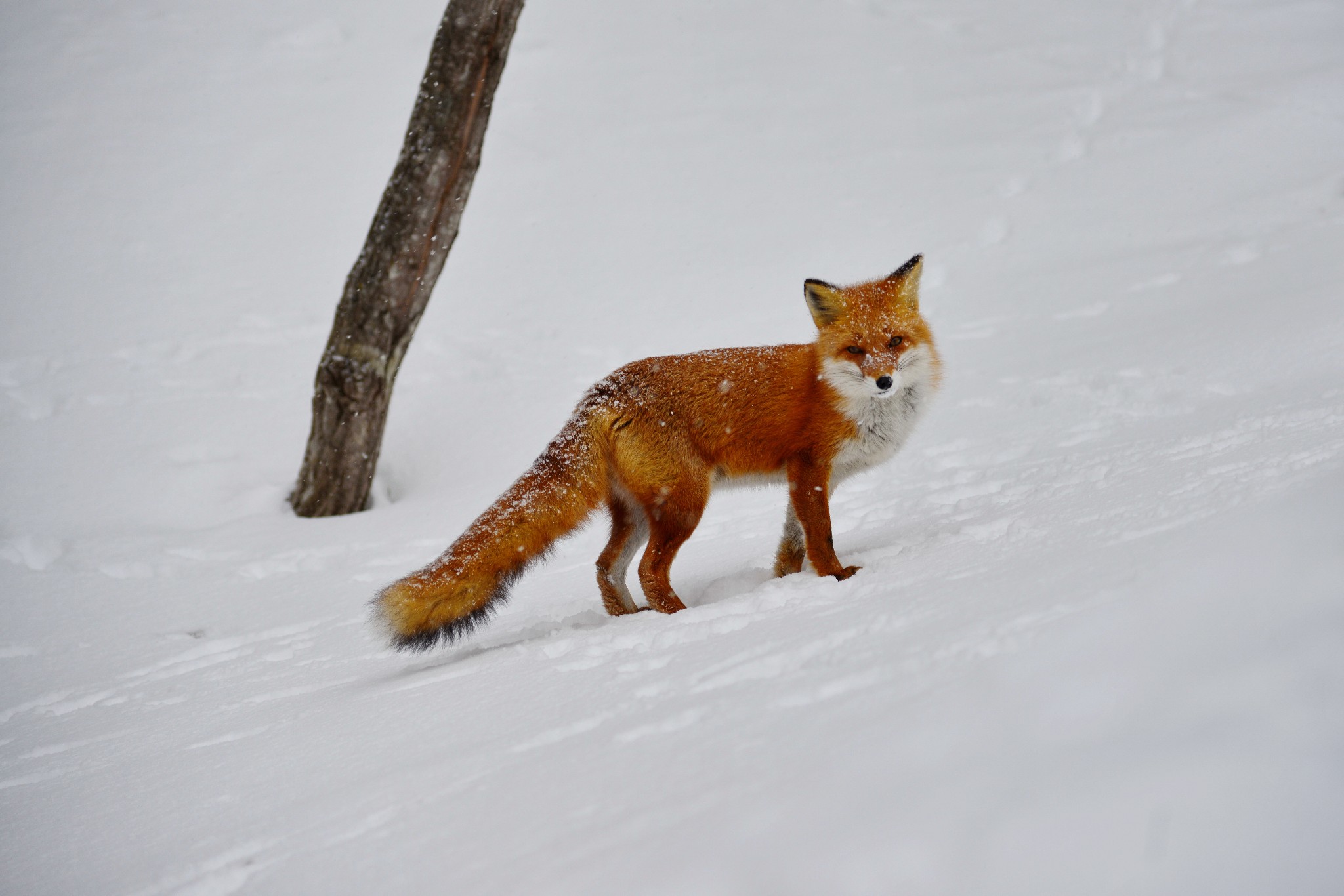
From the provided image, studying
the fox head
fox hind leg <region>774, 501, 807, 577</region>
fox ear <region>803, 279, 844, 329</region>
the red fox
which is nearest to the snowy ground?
fox hind leg <region>774, 501, 807, 577</region>

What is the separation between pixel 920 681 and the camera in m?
1.67

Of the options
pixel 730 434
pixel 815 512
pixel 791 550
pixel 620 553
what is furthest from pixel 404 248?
pixel 815 512

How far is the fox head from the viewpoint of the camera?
308 cm

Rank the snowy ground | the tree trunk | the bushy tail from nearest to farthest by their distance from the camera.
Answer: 1. the snowy ground
2. the bushy tail
3. the tree trunk

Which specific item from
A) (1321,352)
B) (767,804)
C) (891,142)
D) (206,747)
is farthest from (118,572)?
(891,142)

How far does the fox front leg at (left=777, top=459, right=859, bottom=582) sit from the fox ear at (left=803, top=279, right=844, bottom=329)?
0.52 m

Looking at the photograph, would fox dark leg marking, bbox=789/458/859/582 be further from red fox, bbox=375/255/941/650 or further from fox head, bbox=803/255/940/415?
fox head, bbox=803/255/940/415

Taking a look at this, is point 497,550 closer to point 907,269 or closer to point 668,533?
point 668,533

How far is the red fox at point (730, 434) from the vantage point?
10.0 feet

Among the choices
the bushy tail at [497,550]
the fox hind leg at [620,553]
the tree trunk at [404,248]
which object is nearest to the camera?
the bushy tail at [497,550]

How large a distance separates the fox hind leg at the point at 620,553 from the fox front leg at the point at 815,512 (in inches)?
23.0

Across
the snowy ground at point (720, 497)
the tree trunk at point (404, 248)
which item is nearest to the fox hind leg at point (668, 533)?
the snowy ground at point (720, 497)

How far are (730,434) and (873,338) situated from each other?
1.97 ft

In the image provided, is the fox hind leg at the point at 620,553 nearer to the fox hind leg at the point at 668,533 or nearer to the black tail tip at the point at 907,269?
the fox hind leg at the point at 668,533
